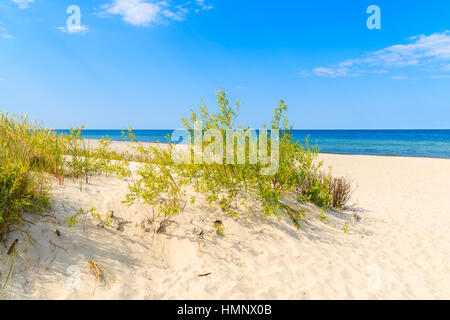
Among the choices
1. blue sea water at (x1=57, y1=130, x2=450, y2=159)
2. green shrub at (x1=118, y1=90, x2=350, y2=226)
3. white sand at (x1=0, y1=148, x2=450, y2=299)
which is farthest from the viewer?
blue sea water at (x1=57, y1=130, x2=450, y2=159)

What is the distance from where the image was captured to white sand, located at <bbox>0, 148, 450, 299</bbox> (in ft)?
11.3

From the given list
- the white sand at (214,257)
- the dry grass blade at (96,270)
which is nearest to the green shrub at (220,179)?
the white sand at (214,257)

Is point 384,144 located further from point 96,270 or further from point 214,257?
point 96,270

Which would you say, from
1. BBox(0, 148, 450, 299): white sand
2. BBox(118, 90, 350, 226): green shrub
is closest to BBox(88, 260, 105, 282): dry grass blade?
BBox(0, 148, 450, 299): white sand

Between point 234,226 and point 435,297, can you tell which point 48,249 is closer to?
point 234,226

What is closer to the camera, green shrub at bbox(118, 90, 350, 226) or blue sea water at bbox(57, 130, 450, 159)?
green shrub at bbox(118, 90, 350, 226)

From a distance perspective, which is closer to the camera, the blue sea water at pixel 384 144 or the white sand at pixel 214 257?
the white sand at pixel 214 257

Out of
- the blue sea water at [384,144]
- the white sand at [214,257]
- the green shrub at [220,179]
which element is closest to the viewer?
the white sand at [214,257]

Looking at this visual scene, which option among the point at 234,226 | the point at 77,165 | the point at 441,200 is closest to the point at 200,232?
the point at 234,226

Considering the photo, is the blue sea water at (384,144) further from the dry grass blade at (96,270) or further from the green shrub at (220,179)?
the dry grass blade at (96,270)

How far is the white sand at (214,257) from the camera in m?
3.44

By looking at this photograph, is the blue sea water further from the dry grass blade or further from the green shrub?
the dry grass blade

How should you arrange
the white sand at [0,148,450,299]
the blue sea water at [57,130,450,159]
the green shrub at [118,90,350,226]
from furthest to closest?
1. the blue sea water at [57,130,450,159]
2. the green shrub at [118,90,350,226]
3. the white sand at [0,148,450,299]
